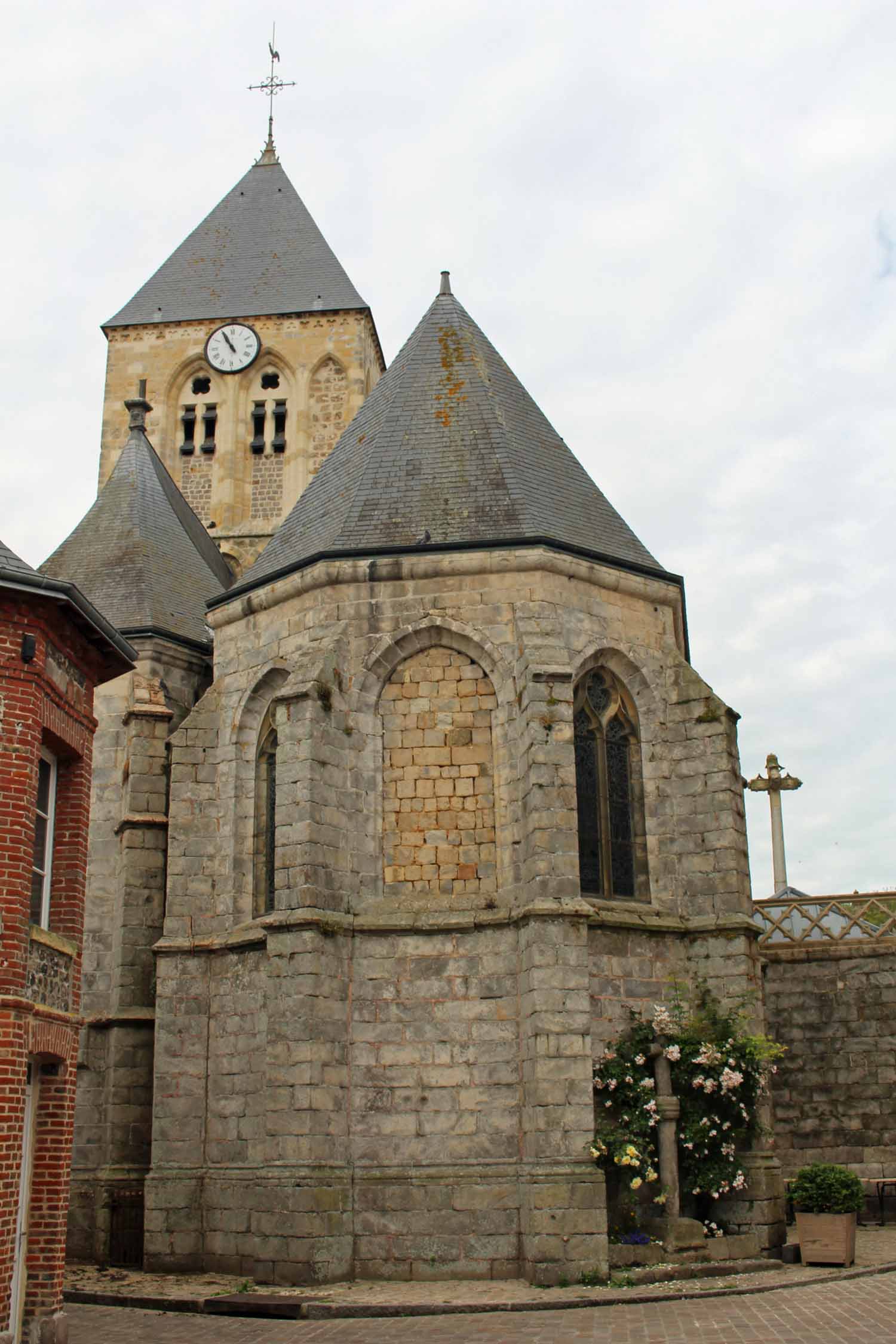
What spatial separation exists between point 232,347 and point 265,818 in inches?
677

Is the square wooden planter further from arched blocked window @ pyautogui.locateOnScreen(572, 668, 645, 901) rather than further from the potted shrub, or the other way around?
arched blocked window @ pyautogui.locateOnScreen(572, 668, 645, 901)

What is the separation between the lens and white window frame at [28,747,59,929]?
10656 mm

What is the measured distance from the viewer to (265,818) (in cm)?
1499

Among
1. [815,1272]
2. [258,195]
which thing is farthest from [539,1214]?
[258,195]

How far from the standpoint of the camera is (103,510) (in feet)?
65.8

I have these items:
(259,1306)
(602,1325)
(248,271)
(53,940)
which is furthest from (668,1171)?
(248,271)

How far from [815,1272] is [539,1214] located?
102 inches

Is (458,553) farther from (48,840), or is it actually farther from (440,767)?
(48,840)

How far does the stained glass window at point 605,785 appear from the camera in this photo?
14.2 metres

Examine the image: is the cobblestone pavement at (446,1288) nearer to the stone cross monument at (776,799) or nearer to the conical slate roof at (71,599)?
the conical slate roof at (71,599)

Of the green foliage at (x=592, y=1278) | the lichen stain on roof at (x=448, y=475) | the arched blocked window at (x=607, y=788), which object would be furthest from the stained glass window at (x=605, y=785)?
the green foliage at (x=592, y=1278)

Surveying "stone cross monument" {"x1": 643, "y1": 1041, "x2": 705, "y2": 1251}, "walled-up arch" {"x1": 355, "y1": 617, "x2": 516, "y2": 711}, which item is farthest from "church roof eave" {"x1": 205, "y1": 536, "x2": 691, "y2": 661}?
"stone cross monument" {"x1": 643, "y1": 1041, "x2": 705, "y2": 1251}

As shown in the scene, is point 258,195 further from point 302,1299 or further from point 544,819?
point 302,1299

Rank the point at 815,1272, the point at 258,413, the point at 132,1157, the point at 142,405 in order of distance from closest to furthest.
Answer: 1. the point at 815,1272
2. the point at 132,1157
3. the point at 142,405
4. the point at 258,413
